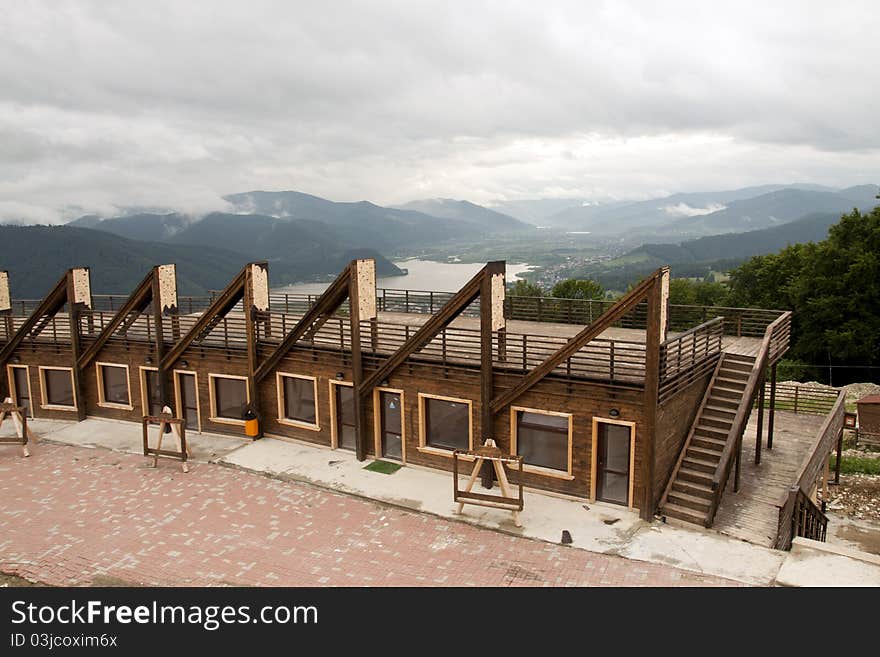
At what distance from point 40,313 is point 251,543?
50.5 feet

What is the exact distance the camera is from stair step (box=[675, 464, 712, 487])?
15.0 metres

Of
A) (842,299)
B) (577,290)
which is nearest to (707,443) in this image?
(842,299)

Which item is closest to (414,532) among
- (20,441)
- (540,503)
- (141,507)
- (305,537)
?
(305,537)

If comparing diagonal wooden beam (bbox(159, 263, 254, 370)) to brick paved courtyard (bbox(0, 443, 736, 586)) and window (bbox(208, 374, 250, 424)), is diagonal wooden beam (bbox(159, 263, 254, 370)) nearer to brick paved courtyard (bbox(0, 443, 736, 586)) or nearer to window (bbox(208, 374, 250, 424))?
window (bbox(208, 374, 250, 424))

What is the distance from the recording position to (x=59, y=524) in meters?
15.0

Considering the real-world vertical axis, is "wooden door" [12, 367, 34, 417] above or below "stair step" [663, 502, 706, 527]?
above

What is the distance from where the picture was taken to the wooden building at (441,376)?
1490 cm

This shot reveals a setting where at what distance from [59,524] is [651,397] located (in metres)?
14.3

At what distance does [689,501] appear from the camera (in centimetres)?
1463

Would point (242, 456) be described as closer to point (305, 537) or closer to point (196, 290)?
point (305, 537)

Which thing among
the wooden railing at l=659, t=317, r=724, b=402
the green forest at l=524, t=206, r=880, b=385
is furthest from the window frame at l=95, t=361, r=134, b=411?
the green forest at l=524, t=206, r=880, b=385

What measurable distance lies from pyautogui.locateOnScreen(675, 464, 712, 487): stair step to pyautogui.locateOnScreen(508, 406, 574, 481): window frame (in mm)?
2605

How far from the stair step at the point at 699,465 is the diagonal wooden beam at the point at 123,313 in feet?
57.3

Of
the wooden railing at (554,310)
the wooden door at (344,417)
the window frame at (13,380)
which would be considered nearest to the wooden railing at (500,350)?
the wooden railing at (554,310)
